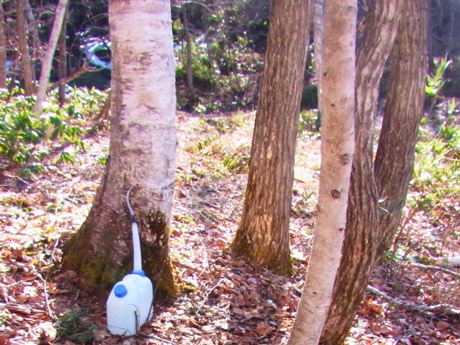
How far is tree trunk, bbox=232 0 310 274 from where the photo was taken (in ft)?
12.6

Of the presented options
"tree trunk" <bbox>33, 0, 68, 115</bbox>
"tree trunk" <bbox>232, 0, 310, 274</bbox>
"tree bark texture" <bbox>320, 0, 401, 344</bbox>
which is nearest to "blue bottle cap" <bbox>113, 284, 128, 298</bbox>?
"tree bark texture" <bbox>320, 0, 401, 344</bbox>

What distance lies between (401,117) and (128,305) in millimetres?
3599

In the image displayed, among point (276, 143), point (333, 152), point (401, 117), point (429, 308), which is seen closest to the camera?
point (333, 152)

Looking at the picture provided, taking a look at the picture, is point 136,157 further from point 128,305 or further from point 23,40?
point 23,40

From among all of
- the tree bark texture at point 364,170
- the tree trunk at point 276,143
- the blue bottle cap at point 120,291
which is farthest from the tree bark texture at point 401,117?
the blue bottle cap at point 120,291

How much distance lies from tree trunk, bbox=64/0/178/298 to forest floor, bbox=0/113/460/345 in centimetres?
23

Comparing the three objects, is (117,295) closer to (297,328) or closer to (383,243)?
(297,328)

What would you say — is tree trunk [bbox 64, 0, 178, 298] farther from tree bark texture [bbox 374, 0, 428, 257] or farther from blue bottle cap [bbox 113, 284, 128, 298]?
tree bark texture [bbox 374, 0, 428, 257]

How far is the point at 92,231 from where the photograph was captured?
3.09 meters

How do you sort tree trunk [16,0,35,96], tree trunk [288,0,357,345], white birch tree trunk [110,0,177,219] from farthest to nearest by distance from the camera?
tree trunk [16,0,35,96] → white birch tree trunk [110,0,177,219] → tree trunk [288,0,357,345]

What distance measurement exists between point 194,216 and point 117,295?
253cm

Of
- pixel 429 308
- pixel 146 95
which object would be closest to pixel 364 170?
pixel 146 95

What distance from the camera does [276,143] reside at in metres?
4.00

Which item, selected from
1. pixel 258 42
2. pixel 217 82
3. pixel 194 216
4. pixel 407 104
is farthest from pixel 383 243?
pixel 258 42
